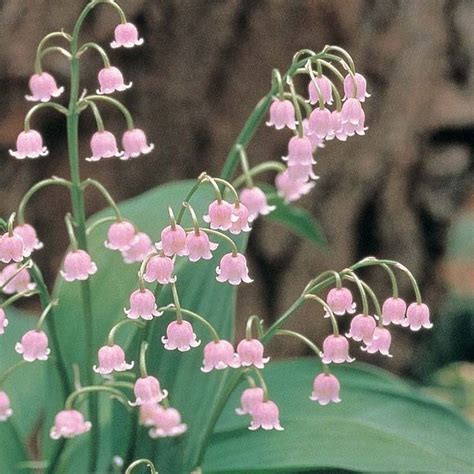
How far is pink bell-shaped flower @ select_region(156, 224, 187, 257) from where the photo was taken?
957mm

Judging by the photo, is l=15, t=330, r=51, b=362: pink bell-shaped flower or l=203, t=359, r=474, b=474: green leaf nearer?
l=15, t=330, r=51, b=362: pink bell-shaped flower

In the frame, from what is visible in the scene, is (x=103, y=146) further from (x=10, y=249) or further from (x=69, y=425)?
(x=69, y=425)

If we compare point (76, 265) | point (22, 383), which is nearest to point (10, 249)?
point (76, 265)

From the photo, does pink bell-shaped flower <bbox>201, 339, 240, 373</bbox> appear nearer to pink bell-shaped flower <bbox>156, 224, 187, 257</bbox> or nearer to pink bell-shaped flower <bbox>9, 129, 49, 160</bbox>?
pink bell-shaped flower <bbox>156, 224, 187, 257</bbox>

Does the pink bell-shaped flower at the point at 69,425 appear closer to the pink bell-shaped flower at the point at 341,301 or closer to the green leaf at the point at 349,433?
the pink bell-shaped flower at the point at 341,301

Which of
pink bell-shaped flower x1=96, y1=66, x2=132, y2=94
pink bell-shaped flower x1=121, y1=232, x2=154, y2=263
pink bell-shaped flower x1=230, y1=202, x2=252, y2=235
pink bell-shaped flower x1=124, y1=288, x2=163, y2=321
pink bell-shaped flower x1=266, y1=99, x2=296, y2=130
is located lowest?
pink bell-shaped flower x1=124, y1=288, x2=163, y2=321

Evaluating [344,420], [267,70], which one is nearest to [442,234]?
[267,70]

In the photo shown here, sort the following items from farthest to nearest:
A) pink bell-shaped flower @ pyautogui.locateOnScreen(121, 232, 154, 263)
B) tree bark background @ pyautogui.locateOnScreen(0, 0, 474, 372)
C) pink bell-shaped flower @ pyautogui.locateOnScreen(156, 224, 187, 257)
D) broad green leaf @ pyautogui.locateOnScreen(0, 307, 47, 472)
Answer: tree bark background @ pyautogui.locateOnScreen(0, 0, 474, 372), broad green leaf @ pyautogui.locateOnScreen(0, 307, 47, 472), pink bell-shaped flower @ pyautogui.locateOnScreen(121, 232, 154, 263), pink bell-shaped flower @ pyautogui.locateOnScreen(156, 224, 187, 257)

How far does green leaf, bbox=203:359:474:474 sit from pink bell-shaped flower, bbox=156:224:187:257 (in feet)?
1.62

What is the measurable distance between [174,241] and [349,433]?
A: 0.55m

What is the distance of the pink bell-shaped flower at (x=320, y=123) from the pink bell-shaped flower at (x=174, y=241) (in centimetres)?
17

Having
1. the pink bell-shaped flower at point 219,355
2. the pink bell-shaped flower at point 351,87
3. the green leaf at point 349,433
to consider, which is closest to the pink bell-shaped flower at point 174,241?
the pink bell-shaped flower at point 219,355

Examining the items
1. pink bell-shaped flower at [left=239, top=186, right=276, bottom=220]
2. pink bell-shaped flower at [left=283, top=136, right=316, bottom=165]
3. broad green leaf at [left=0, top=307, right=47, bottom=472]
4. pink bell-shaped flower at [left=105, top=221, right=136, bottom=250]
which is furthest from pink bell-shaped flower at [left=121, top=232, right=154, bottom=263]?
broad green leaf at [left=0, top=307, right=47, bottom=472]

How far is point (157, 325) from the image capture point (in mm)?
1290
